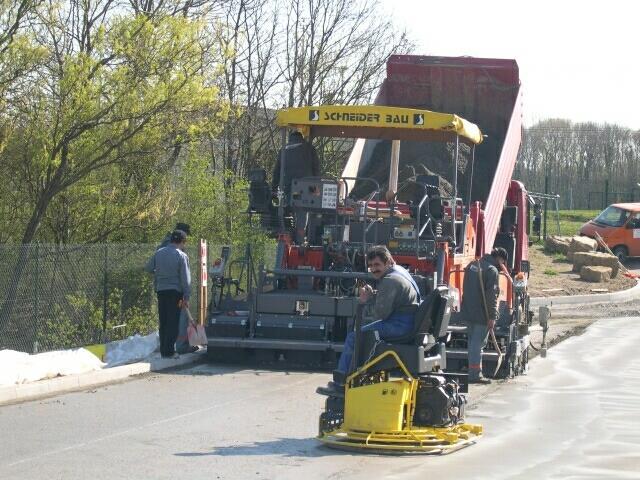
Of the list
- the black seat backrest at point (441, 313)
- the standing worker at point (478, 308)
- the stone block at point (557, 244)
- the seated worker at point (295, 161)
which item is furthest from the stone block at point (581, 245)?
the black seat backrest at point (441, 313)

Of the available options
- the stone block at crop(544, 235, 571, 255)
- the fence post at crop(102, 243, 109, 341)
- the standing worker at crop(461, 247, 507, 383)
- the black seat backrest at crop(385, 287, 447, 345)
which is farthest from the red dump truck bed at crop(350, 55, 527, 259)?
the stone block at crop(544, 235, 571, 255)

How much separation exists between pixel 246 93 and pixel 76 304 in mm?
16190

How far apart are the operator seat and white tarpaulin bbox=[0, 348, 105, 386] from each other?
492 centimetres

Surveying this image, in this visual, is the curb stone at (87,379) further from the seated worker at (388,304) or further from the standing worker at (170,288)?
the seated worker at (388,304)

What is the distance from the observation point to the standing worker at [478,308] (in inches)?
574

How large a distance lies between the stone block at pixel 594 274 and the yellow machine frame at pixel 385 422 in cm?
2474

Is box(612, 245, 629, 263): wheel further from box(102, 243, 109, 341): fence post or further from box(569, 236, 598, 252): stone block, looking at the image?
box(102, 243, 109, 341): fence post

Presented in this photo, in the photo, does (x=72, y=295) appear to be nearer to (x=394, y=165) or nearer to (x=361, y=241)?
(x=361, y=241)

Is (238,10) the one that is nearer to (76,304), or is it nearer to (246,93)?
(246,93)

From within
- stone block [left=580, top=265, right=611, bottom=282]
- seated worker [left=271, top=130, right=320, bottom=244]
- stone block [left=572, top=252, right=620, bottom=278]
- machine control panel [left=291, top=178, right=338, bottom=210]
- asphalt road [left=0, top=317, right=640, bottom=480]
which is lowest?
asphalt road [left=0, top=317, right=640, bottom=480]

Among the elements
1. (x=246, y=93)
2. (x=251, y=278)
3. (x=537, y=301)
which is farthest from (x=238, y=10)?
(x=251, y=278)

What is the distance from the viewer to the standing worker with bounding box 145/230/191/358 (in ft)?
52.9

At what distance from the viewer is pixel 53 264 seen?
57.8 ft

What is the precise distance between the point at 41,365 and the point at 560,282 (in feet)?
73.7
